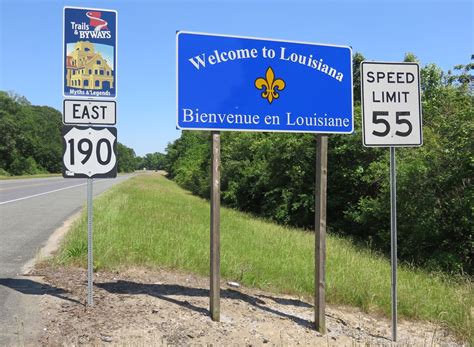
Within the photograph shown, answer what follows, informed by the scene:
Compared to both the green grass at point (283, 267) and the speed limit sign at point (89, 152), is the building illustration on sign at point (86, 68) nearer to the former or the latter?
the speed limit sign at point (89, 152)

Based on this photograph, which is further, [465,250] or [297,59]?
[465,250]

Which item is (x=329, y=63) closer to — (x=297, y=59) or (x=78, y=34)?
(x=297, y=59)

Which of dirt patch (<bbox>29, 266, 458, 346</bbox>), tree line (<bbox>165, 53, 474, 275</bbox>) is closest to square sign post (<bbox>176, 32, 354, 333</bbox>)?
dirt patch (<bbox>29, 266, 458, 346</bbox>)

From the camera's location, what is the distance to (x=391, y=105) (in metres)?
5.60

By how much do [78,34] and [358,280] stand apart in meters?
5.31

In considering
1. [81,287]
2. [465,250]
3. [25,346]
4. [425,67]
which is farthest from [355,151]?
[425,67]

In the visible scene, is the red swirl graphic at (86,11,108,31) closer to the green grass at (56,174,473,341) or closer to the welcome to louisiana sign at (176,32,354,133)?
the welcome to louisiana sign at (176,32,354,133)

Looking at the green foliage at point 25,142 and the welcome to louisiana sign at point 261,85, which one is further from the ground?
the green foliage at point 25,142

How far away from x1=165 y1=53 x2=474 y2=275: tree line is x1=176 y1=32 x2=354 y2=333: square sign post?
5685mm

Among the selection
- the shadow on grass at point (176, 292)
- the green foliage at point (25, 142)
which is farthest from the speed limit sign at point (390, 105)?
the green foliage at point (25, 142)

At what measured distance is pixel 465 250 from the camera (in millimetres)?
10539

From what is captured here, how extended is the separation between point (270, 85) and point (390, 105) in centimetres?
141

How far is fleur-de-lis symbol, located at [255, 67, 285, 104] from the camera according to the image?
18.8 ft

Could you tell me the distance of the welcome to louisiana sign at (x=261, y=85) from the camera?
549 cm
